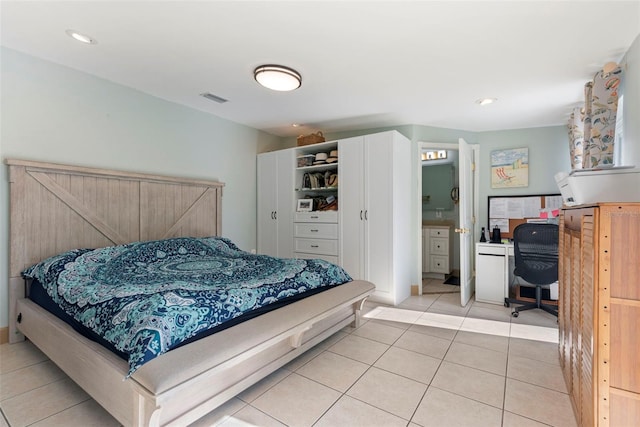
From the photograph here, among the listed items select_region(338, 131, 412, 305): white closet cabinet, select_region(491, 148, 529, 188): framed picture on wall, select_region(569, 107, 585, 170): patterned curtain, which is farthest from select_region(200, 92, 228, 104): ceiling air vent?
select_region(569, 107, 585, 170): patterned curtain

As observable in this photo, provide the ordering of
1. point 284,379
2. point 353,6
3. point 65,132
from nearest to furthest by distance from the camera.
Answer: point 353,6 → point 284,379 → point 65,132

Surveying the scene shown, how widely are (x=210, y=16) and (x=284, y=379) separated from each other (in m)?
2.34

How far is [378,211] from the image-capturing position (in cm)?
351

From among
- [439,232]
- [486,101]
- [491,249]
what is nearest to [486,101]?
[486,101]

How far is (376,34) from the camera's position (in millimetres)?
2000

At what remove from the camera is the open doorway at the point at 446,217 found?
3.44m

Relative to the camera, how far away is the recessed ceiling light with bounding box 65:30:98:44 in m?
2.05

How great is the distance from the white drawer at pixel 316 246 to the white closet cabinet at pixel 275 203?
0.36 ft

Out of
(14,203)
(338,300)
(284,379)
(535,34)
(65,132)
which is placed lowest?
(284,379)

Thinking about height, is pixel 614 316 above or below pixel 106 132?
below

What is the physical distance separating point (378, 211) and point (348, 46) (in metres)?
1.87

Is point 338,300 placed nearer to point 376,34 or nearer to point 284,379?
point 284,379

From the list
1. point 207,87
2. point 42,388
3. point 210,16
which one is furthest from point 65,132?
point 42,388

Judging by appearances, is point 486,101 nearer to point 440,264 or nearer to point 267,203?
point 440,264
